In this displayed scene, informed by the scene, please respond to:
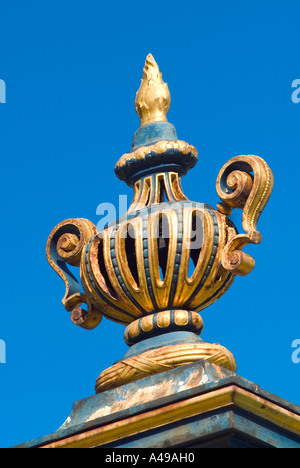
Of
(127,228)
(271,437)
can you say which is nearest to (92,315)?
(127,228)

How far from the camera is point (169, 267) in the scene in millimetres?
13820

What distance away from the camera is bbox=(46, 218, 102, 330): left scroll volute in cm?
1458

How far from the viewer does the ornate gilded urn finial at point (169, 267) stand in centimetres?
1359

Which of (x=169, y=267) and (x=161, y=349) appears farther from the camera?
(x=169, y=267)

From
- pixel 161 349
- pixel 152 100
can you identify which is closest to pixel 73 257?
pixel 161 349

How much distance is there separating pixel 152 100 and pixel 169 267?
220cm

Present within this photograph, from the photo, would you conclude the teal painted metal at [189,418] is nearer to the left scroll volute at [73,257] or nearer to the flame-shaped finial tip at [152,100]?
the left scroll volute at [73,257]

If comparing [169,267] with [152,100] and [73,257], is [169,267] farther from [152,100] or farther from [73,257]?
[152,100]

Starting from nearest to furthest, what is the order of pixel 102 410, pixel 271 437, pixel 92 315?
pixel 271 437 → pixel 102 410 → pixel 92 315

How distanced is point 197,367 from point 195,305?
120 cm
